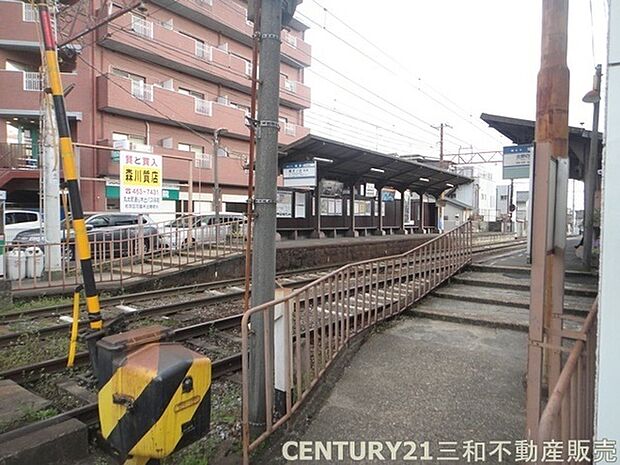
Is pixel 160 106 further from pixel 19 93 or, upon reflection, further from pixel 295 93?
pixel 295 93

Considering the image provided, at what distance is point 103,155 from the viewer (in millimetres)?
18266

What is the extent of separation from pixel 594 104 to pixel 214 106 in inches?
714

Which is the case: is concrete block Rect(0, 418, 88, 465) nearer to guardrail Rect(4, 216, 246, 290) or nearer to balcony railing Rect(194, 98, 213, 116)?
guardrail Rect(4, 216, 246, 290)

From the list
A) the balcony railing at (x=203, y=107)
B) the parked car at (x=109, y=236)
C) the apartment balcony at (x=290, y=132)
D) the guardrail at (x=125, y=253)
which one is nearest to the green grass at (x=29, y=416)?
the guardrail at (x=125, y=253)

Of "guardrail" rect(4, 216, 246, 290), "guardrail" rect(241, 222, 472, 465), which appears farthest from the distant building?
"guardrail" rect(241, 222, 472, 465)

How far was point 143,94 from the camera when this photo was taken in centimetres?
1964

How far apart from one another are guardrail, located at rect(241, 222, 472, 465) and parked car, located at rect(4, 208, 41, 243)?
12046 millimetres

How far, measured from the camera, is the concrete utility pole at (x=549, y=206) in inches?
90.4

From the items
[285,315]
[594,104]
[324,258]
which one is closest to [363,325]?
[285,315]

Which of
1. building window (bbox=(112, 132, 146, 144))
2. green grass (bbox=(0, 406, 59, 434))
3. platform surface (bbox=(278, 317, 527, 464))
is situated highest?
building window (bbox=(112, 132, 146, 144))

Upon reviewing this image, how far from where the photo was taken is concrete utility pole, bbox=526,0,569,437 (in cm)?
229

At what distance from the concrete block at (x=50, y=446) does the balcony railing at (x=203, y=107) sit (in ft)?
68.0

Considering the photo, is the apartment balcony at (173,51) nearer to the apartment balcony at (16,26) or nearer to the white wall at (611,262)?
the apartment balcony at (16,26)
